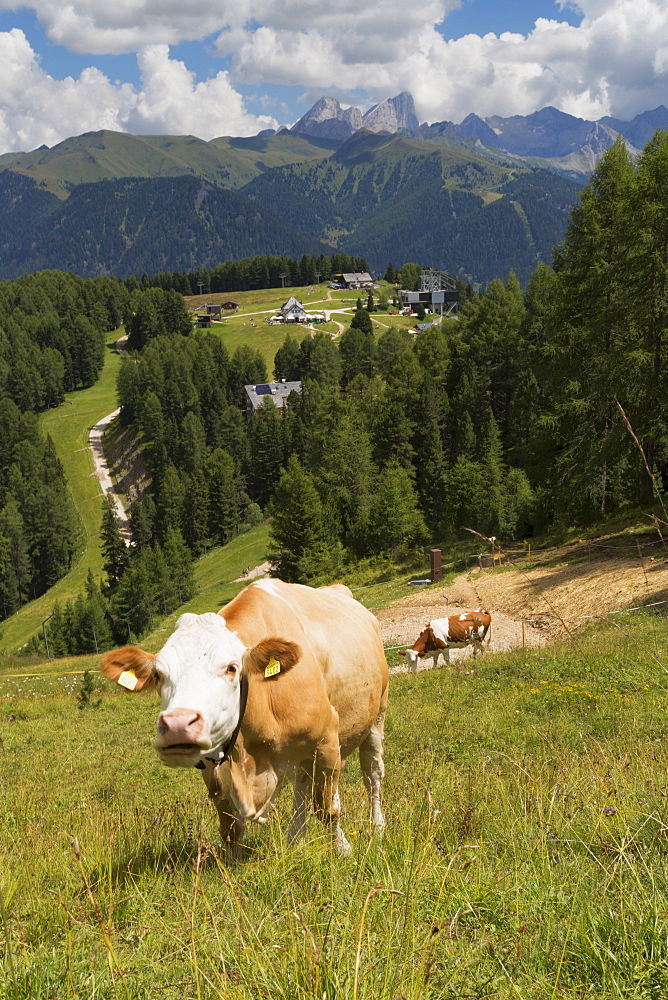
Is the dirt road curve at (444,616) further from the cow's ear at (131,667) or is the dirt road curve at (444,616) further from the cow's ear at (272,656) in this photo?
the cow's ear at (131,667)

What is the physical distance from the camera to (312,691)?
5.18 meters

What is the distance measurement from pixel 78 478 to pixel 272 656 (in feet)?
455

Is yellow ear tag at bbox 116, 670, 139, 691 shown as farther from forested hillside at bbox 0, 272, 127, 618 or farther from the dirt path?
forested hillside at bbox 0, 272, 127, 618

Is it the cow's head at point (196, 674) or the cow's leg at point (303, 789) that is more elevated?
the cow's head at point (196, 674)

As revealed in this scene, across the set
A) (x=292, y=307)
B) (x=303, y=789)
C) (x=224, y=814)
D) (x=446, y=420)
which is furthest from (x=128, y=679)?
(x=292, y=307)

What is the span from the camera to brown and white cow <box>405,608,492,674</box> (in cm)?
1808

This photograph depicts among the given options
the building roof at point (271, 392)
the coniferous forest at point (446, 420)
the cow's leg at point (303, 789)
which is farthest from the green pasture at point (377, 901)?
the building roof at point (271, 392)

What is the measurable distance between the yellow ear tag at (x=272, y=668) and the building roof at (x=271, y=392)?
13042cm

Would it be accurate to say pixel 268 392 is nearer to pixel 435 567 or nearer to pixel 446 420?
pixel 446 420

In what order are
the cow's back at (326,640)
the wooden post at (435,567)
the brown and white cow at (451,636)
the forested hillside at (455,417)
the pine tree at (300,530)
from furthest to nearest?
1. the pine tree at (300,530)
2. the wooden post at (435,567)
3. the forested hillside at (455,417)
4. the brown and white cow at (451,636)
5. the cow's back at (326,640)

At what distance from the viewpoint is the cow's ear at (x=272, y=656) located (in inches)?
174

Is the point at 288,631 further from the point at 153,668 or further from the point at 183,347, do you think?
the point at 183,347

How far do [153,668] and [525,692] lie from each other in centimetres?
907

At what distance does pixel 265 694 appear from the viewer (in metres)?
4.90
